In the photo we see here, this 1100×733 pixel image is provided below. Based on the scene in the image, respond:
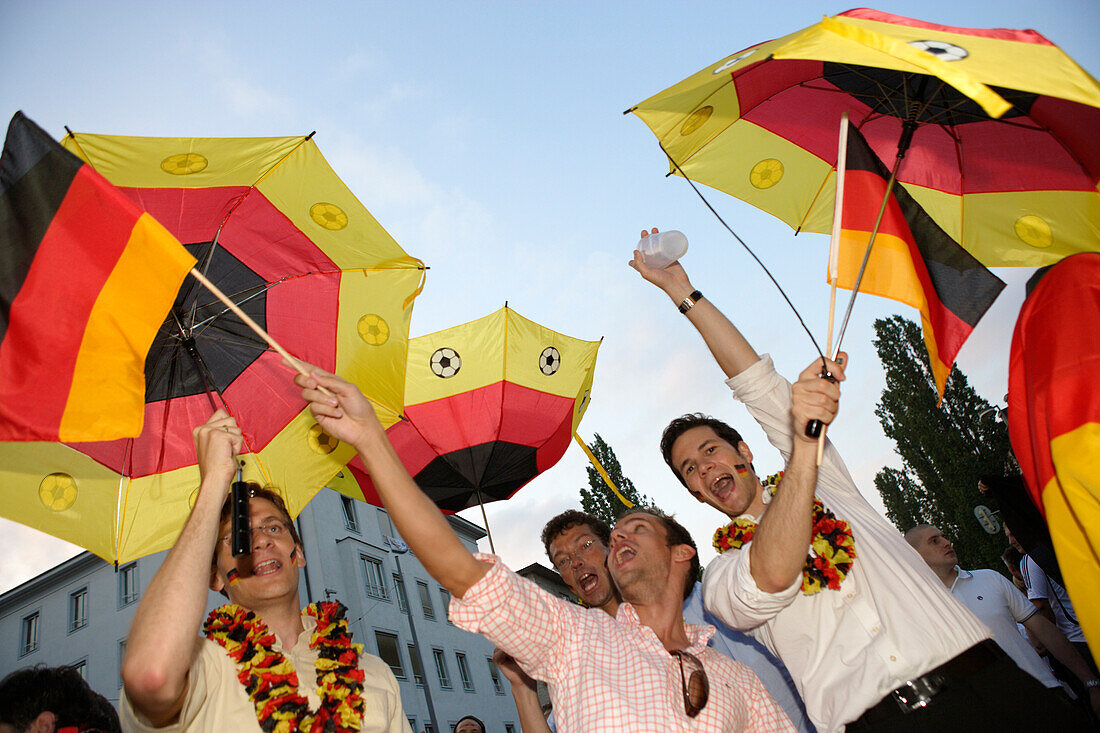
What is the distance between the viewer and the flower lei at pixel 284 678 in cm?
281

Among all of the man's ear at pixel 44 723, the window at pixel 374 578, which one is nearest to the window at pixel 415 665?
the window at pixel 374 578

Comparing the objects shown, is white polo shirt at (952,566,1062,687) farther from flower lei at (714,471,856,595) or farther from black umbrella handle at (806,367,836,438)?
black umbrella handle at (806,367,836,438)

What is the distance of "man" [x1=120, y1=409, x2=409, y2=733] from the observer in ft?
7.18

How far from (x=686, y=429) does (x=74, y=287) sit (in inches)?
114

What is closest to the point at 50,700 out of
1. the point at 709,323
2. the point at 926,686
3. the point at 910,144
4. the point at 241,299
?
the point at 241,299

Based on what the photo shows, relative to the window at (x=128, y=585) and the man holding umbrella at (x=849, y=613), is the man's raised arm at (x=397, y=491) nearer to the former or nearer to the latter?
the man holding umbrella at (x=849, y=613)

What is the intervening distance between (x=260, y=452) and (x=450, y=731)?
28.9 m

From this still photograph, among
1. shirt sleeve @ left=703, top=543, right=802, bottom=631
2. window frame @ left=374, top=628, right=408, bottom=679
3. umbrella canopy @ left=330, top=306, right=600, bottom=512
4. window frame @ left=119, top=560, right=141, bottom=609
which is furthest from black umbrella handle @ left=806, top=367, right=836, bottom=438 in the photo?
window frame @ left=119, top=560, right=141, bottom=609

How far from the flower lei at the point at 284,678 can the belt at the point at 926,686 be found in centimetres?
192

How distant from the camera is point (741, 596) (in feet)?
9.12

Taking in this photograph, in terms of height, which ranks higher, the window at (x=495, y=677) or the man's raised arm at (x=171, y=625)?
the window at (x=495, y=677)

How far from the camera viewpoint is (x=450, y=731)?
29.6m

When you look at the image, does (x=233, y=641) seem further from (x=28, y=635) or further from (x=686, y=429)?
(x=28, y=635)

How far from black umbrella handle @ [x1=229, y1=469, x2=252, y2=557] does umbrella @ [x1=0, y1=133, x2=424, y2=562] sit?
44.2 inches
